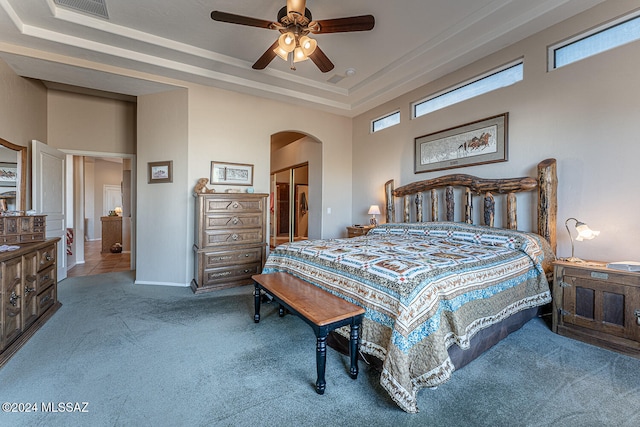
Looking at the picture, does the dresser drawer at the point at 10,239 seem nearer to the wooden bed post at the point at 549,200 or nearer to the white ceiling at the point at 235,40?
the white ceiling at the point at 235,40

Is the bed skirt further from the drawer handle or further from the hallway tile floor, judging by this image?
the hallway tile floor

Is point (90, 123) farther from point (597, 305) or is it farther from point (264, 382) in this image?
point (597, 305)

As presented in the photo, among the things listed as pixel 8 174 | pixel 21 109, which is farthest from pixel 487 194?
pixel 21 109

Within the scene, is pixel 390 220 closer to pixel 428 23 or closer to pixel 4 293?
pixel 428 23

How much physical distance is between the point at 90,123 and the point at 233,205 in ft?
10.3

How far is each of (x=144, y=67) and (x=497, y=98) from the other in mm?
4641

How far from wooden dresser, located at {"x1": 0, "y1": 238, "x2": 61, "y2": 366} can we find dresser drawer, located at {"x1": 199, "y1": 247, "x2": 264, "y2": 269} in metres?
1.53

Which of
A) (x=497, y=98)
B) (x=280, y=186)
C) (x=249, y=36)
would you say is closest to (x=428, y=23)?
(x=497, y=98)

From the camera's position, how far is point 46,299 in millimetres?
2830

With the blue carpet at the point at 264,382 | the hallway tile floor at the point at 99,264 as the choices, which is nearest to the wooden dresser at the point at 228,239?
the blue carpet at the point at 264,382

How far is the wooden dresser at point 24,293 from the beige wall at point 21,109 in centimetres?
164

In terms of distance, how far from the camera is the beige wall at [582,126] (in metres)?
2.44

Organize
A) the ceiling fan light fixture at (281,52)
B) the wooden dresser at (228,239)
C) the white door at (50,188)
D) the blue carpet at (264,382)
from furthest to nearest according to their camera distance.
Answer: the wooden dresser at (228,239) < the white door at (50,188) < the ceiling fan light fixture at (281,52) < the blue carpet at (264,382)

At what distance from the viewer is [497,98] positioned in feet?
11.1
